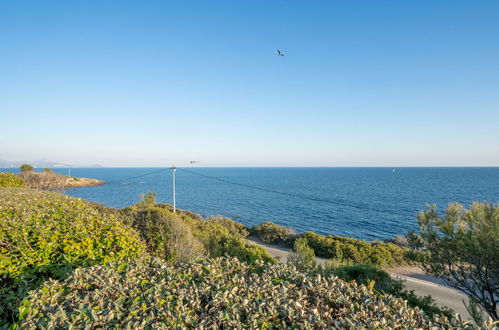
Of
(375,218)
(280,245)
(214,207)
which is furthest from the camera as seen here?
(214,207)

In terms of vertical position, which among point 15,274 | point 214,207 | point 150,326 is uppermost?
point 150,326

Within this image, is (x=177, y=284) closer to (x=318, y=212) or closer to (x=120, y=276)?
(x=120, y=276)

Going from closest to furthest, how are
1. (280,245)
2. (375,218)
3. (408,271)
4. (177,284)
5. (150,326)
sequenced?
(150,326) → (177,284) → (408,271) → (280,245) → (375,218)

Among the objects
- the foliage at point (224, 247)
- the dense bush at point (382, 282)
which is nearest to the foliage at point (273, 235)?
the foliage at point (224, 247)

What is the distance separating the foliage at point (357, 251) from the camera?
660 inches

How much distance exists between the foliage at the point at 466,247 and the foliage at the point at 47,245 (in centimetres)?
859

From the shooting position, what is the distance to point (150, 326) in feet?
7.43

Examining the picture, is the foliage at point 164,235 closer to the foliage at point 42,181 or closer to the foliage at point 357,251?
the foliage at point 357,251

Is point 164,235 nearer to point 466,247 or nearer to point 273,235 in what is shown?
point 466,247

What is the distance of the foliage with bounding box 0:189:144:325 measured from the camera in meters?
3.82

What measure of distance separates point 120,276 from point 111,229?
246 centimetres

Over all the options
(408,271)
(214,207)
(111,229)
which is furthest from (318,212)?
(111,229)

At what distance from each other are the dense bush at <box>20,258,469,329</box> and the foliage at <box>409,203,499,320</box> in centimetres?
565

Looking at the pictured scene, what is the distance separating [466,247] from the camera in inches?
271
